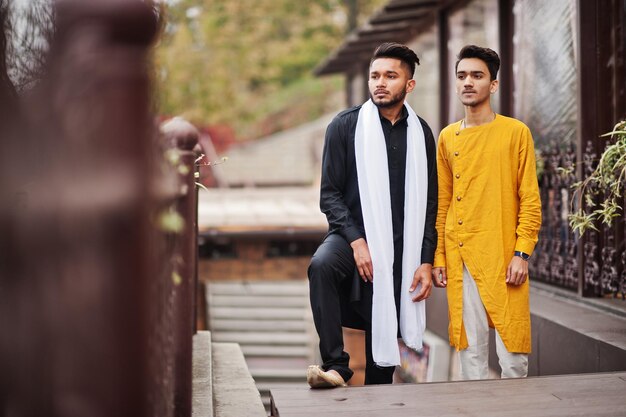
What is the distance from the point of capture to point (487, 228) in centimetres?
416

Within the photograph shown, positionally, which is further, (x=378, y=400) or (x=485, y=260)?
(x=485, y=260)

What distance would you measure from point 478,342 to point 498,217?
0.61 meters

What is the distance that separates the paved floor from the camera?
3.37 metres

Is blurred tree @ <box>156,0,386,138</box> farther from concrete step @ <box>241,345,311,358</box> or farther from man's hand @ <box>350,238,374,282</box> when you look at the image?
man's hand @ <box>350,238,374,282</box>

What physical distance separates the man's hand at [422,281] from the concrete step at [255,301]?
9.46 m

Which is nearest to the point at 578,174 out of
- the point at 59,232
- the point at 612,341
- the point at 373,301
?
the point at 612,341

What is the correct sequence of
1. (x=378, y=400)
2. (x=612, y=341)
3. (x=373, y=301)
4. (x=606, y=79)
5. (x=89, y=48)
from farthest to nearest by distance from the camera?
(x=606, y=79)
(x=612, y=341)
(x=373, y=301)
(x=378, y=400)
(x=89, y=48)

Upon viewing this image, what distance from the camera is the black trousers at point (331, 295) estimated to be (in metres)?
3.94

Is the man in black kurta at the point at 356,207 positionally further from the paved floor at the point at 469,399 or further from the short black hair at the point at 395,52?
the paved floor at the point at 469,399

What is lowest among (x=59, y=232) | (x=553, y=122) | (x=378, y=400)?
(x=378, y=400)

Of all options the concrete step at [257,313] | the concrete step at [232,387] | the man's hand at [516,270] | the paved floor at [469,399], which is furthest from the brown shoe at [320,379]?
the concrete step at [257,313]

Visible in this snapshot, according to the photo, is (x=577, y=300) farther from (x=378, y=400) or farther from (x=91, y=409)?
(x=91, y=409)

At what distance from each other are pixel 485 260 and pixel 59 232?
9.37 feet

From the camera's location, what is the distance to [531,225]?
4.11 metres
